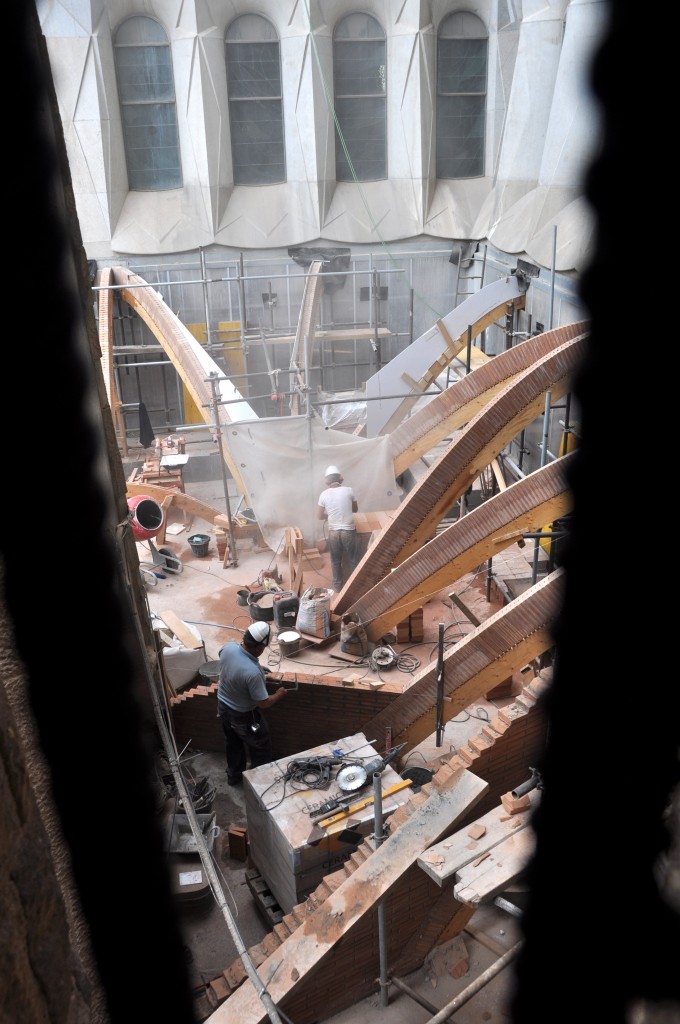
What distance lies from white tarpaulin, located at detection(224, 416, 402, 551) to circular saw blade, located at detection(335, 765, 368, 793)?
5297 millimetres

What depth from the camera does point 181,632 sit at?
7.36 metres

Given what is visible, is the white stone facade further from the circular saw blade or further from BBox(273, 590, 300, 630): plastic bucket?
the circular saw blade

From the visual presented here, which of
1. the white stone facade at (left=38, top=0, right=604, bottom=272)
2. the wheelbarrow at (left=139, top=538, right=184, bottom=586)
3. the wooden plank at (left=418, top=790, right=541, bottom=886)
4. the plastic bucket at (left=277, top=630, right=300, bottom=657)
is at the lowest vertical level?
the wheelbarrow at (left=139, top=538, right=184, bottom=586)

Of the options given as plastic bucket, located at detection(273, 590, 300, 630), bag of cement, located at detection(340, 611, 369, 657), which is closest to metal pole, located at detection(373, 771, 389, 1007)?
bag of cement, located at detection(340, 611, 369, 657)

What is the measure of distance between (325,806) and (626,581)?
401cm

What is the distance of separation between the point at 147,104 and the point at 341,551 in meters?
10.6

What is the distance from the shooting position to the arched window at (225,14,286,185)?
50.3ft

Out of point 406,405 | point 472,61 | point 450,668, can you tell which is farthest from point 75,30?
point 450,668

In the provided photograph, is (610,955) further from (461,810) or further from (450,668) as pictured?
(450,668)

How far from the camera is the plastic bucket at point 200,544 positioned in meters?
10.4

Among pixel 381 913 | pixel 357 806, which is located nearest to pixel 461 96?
pixel 357 806

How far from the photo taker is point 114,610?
113cm

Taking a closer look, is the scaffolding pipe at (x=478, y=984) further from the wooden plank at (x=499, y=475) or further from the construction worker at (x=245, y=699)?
the wooden plank at (x=499, y=475)

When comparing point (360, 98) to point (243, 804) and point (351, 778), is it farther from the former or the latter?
point (351, 778)
